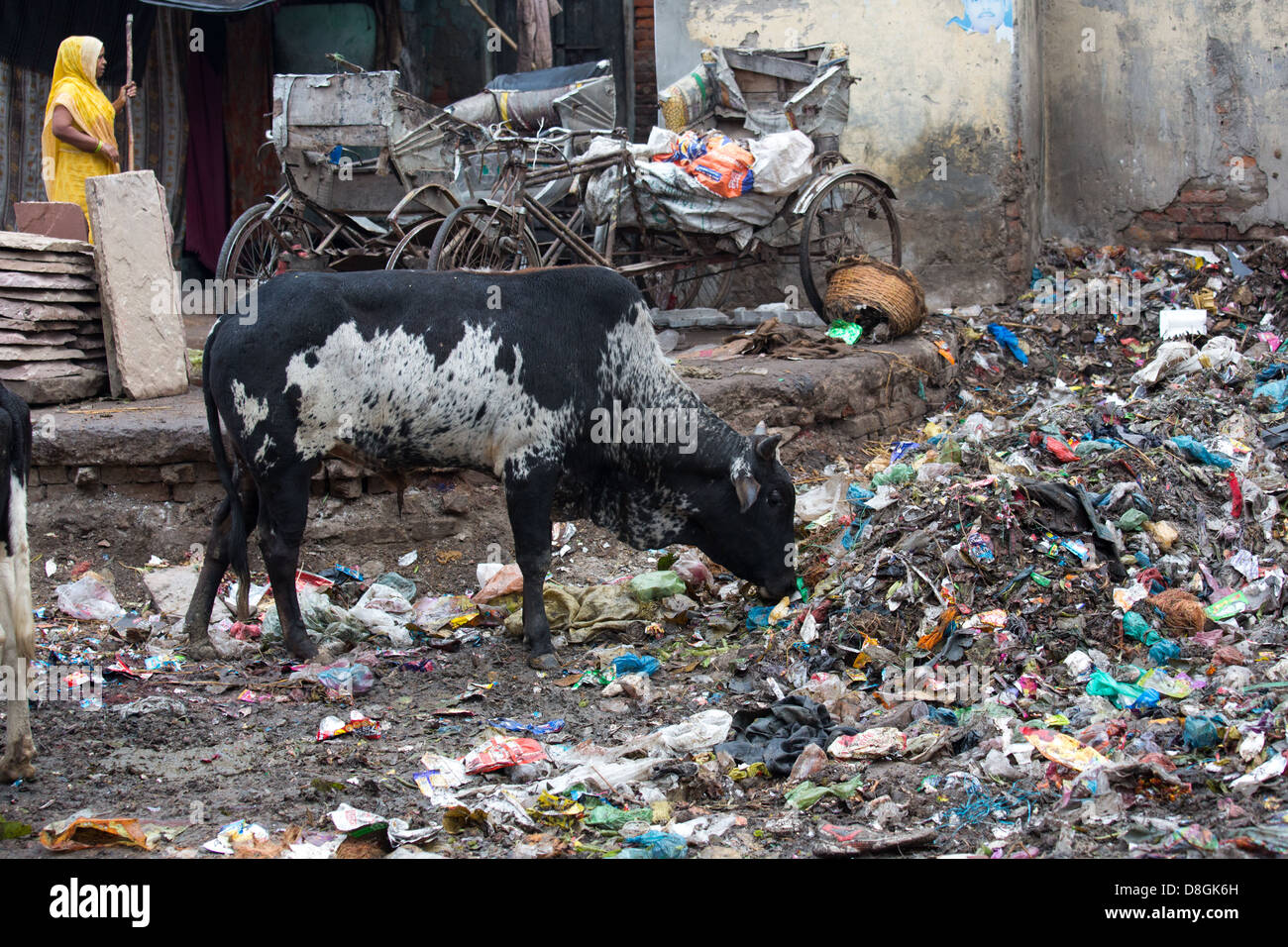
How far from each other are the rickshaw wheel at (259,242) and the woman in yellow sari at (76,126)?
900mm

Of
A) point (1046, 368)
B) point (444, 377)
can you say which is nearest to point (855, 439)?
point (1046, 368)

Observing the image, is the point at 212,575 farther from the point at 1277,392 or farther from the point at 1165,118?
the point at 1165,118

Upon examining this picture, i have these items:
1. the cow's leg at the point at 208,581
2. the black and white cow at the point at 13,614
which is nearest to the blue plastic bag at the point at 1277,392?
the cow's leg at the point at 208,581

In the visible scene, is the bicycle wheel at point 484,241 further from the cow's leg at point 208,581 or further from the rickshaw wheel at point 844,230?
the cow's leg at point 208,581

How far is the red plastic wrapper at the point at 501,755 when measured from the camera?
4051 mm

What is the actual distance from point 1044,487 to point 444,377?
2.64 metres

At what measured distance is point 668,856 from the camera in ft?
10.9

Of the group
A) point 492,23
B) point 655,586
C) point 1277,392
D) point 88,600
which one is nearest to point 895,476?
point 655,586

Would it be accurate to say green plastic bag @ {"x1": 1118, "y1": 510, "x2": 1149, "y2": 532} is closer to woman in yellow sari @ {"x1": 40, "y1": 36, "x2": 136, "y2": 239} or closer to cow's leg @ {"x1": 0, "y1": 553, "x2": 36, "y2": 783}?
cow's leg @ {"x1": 0, "y1": 553, "x2": 36, "y2": 783}

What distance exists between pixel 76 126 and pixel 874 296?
552cm

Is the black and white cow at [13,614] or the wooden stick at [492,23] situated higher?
the wooden stick at [492,23]

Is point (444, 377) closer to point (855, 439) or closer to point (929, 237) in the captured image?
point (855, 439)

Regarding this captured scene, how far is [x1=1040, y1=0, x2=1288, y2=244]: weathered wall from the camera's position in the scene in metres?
10.2

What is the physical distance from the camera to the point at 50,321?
6.95 m
